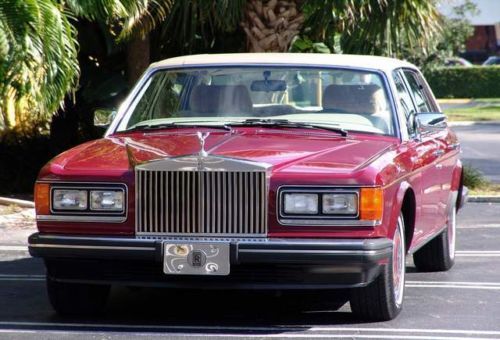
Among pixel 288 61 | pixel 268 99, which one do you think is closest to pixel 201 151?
pixel 268 99

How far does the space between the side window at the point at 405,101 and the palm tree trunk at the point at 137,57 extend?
7614mm

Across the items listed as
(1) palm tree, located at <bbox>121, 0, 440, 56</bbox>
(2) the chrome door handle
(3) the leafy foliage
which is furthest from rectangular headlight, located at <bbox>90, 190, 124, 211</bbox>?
(1) palm tree, located at <bbox>121, 0, 440, 56</bbox>

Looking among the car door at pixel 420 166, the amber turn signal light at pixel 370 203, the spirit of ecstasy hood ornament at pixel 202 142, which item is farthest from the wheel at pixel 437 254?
the amber turn signal light at pixel 370 203

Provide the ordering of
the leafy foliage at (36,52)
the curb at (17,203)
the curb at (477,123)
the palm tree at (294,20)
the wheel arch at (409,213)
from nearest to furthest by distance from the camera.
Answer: the wheel arch at (409,213) < the leafy foliage at (36,52) < the curb at (17,203) < the palm tree at (294,20) < the curb at (477,123)

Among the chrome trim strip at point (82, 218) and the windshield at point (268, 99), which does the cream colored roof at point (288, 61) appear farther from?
the chrome trim strip at point (82, 218)

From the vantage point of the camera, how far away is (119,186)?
23.5 feet

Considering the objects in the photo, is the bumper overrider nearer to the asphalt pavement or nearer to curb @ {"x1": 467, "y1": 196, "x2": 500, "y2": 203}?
curb @ {"x1": 467, "y1": 196, "x2": 500, "y2": 203}

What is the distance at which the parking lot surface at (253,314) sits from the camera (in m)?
Result: 7.21

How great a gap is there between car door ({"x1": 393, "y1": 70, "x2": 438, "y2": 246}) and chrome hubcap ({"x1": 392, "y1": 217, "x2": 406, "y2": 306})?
0.38m

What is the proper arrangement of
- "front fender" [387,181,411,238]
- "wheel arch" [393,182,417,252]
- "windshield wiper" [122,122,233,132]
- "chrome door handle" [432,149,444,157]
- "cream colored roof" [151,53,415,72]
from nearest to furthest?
"front fender" [387,181,411,238] → "wheel arch" [393,182,417,252] → "windshield wiper" [122,122,233,132] → "cream colored roof" [151,53,415,72] → "chrome door handle" [432,149,444,157]

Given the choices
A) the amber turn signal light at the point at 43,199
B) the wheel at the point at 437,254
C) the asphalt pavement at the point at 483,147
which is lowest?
the asphalt pavement at the point at 483,147

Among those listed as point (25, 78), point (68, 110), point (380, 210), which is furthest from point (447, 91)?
point (380, 210)

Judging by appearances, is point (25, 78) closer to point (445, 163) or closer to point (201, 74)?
point (201, 74)

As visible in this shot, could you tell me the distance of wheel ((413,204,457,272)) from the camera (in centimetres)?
969
